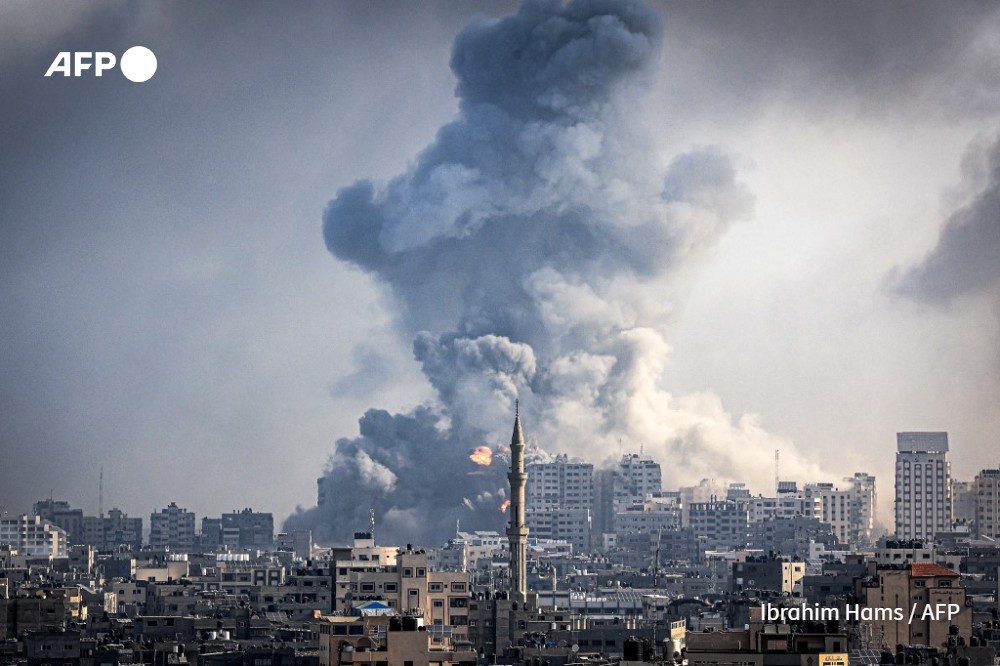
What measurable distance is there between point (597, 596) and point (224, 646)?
36.2 m

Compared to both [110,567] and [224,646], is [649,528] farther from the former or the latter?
[224,646]

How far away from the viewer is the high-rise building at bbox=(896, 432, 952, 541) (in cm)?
13850

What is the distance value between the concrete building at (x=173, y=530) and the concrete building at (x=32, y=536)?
21.9ft

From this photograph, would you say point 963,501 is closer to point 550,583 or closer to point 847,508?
point 847,508

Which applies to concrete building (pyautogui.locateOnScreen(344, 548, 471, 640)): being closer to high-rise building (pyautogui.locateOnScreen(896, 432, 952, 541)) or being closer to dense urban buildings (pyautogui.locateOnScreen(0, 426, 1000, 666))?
dense urban buildings (pyautogui.locateOnScreen(0, 426, 1000, 666))

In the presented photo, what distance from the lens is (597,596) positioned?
10594 centimetres

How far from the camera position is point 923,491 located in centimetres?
14588

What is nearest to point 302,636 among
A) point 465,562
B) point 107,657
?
point 107,657

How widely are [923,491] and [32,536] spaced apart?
143ft

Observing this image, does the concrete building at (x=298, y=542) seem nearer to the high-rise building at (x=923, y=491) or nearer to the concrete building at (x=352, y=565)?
the high-rise building at (x=923, y=491)

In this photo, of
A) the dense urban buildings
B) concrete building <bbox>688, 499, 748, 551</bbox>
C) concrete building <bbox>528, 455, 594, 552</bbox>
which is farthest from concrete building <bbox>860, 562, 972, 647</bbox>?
concrete building <bbox>528, 455, 594, 552</bbox>

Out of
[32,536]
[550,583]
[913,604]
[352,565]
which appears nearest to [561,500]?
[32,536]

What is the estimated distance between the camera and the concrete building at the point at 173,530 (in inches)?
6181

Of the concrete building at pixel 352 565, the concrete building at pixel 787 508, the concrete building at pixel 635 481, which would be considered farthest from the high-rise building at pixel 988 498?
the concrete building at pixel 352 565
